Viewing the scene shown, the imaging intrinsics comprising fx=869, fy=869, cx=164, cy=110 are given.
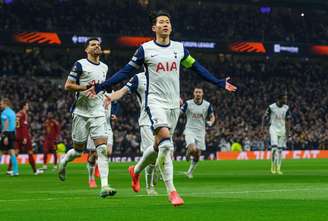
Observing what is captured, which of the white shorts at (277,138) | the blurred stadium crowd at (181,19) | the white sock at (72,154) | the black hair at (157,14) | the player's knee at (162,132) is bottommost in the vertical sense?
the white shorts at (277,138)

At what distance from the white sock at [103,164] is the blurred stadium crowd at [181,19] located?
38.0m

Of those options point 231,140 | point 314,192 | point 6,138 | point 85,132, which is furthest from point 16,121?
point 231,140

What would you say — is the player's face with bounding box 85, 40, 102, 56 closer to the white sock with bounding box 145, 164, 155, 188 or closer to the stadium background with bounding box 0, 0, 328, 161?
the white sock with bounding box 145, 164, 155, 188

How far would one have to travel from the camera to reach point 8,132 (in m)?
28.1

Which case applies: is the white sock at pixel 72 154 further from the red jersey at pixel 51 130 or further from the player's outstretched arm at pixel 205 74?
the red jersey at pixel 51 130

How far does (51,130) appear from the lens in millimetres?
33625

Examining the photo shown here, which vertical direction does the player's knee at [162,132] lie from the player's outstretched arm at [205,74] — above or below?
below

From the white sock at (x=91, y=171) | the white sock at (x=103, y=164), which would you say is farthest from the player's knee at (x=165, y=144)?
the white sock at (x=91, y=171)

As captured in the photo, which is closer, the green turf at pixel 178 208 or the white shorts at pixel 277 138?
the green turf at pixel 178 208

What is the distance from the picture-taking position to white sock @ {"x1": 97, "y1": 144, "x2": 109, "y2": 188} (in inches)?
587

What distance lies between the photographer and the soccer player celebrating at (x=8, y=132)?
27.9 metres

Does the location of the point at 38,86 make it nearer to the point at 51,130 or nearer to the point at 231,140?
the point at 231,140

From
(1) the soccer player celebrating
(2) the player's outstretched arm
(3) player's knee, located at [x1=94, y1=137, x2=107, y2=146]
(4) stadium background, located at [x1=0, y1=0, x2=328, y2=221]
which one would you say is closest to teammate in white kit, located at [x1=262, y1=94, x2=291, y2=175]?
(1) the soccer player celebrating

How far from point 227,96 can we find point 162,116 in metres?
49.7
